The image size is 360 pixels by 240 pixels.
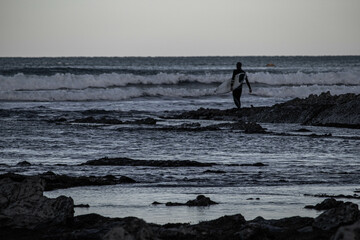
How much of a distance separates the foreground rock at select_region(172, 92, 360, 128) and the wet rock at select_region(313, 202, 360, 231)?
14.7 m

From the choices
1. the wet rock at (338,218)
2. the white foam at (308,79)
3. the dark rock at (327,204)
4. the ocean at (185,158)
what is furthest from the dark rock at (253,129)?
the white foam at (308,79)

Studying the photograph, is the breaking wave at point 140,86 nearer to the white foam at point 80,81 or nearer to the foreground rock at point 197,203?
the white foam at point 80,81

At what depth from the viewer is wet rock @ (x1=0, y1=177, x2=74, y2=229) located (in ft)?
23.5

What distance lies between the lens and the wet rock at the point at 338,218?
6746 millimetres

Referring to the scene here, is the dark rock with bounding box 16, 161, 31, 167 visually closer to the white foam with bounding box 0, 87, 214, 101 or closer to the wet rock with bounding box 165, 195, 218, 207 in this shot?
the wet rock with bounding box 165, 195, 218, 207

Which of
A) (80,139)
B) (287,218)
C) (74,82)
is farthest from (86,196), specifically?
(74,82)

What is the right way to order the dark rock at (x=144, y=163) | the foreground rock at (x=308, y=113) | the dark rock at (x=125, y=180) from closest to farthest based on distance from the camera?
the dark rock at (x=125, y=180) → the dark rock at (x=144, y=163) → the foreground rock at (x=308, y=113)

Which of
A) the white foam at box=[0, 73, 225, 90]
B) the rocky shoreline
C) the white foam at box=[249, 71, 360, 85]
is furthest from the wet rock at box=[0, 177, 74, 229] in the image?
the white foam at box=[249, 71, 360, 85]

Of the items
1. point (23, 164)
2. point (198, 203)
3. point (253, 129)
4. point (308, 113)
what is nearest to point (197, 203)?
point (198, 203)

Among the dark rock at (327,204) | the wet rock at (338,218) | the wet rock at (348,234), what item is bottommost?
the dark rock at (327,204)

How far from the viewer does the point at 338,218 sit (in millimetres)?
6828

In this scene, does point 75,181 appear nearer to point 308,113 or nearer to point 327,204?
point 327,204

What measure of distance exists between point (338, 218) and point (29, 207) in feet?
9.40

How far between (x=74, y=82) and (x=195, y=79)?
10.2 metres
